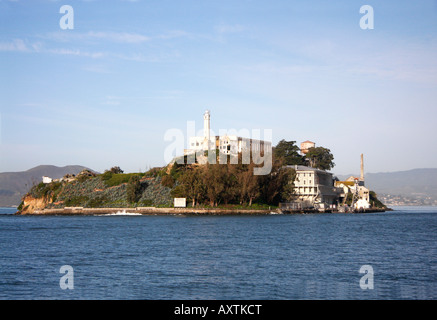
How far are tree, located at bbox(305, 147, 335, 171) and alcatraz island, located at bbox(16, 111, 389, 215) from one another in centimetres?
875

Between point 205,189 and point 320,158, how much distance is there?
70.2 metres

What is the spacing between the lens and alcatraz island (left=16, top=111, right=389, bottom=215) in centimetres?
10519

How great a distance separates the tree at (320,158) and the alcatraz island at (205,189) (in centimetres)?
875

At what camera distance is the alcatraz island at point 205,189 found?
105188 mm

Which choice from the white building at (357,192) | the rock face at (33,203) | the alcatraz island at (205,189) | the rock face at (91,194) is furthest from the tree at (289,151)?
the rock face at (33,203)

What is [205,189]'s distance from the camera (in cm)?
10512

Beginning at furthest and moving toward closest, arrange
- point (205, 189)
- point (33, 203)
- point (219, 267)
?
point (33, 203) → point (205, 189) → point (219, 267)

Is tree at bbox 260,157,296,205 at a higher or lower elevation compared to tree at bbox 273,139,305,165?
lower

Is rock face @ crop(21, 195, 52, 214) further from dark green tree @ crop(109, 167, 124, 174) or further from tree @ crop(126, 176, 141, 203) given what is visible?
tree @ crop(126, 176, 141, 203)

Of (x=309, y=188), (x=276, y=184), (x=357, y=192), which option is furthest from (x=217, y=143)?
(x=357, y=192)

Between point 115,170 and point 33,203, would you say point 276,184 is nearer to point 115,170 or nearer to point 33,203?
point 115,170

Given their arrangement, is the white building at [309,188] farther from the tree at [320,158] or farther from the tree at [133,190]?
the tree at [133,190]

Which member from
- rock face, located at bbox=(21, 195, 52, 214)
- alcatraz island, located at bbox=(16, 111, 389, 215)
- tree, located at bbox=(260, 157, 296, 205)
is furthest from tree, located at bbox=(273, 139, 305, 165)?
rock face, located at bbox=(21, 195, 52, 214)
